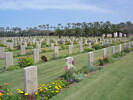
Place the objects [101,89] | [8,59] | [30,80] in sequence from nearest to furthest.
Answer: [30,80], [101,89], [8,59]

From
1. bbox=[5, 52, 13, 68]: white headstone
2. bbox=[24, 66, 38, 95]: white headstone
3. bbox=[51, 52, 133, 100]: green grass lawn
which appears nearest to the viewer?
bbox=[24, 66, 38, 95]: white headstone

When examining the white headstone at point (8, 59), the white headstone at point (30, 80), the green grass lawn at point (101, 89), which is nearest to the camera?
the white headstone at point (30, 80)

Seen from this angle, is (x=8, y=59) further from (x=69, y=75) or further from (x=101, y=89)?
(x=101, y=89)

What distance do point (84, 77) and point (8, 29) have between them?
7417 centimetres

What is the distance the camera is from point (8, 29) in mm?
75312

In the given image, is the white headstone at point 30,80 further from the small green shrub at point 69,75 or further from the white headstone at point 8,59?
the white headstone at point 8,59

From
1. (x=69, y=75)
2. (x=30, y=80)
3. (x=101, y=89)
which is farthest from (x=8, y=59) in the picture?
(x=101, y=89)

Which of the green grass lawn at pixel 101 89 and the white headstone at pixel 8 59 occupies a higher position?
the white headstone at pixel 8 59

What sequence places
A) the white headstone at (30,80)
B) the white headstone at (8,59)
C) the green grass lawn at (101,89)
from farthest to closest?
the white headstone at (8,59) < the green grass lawn at (101,89) < the white headstone at (30,80)

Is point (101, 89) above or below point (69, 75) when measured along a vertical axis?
below

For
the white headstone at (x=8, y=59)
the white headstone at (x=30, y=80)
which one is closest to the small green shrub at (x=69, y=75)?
the white headstone at (x=30, y=80)

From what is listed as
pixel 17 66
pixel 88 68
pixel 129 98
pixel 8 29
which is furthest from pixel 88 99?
pixel 8 29

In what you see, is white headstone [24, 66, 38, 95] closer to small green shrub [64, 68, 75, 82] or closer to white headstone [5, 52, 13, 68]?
small green shrub [64, 68, 75, 82]

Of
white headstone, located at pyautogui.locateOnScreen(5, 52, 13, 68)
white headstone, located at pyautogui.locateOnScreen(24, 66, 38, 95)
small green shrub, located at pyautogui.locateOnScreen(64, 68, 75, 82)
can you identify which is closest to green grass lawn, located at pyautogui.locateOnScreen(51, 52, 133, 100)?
small green shrub, located at pyautogui.locateOnScreen(64, 68, 75, 82)
